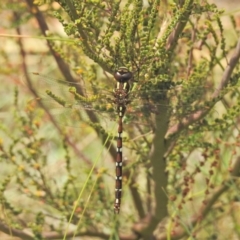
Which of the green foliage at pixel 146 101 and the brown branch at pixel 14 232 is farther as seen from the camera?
the brown branch at pixel 14 232

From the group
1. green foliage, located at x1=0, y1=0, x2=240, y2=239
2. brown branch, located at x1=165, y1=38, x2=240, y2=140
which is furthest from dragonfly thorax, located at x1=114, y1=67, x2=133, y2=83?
brown branch, located at x1=165, y1=38, x2=240, y2=140

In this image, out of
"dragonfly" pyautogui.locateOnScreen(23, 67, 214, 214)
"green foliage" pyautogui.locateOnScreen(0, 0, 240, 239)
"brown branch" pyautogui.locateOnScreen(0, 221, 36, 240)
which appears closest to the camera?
"green foliage" pyautogui.locateOnScreen(0, 0, 240, 239)

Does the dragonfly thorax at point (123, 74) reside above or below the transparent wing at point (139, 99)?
above

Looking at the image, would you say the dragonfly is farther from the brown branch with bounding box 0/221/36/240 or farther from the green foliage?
the brown branch with bounding box 0/221/36/240

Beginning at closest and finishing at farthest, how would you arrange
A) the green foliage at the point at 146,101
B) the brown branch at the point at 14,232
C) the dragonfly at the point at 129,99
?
the green foliage at the point at 146,101 → the dragonfly at the point at 129,99 → the brown branch at the point at 14,232

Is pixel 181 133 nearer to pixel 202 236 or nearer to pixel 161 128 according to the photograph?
pixel 161 128

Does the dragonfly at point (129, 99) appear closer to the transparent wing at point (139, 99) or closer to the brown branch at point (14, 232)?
the transparent wing at point (139, 99)

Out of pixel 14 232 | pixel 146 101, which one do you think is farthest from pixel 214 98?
pixel 14 232

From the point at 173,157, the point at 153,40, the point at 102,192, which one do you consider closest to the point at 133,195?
the point at 102,192

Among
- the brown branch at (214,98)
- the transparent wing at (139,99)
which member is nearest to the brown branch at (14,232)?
the transparent wing at (139,99)
